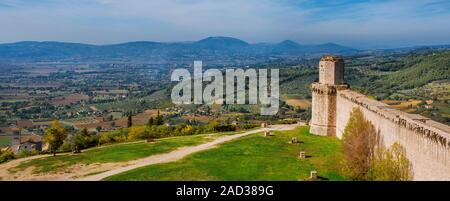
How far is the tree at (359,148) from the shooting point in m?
27.5

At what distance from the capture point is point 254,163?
30.8 m

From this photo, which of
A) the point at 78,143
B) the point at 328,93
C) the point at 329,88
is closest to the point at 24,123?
the point at 78,143

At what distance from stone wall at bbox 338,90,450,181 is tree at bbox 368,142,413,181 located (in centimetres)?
36

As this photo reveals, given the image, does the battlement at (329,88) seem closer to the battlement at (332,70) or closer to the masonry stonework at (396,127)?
the masonry stonework at (396,127)

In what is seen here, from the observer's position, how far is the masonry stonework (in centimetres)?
1988

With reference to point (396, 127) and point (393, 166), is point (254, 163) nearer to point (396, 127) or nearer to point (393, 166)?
point (396, 127)

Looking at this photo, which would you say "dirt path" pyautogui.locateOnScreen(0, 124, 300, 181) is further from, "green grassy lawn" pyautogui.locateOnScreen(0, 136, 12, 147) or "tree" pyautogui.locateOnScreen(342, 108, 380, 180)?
"green grassy lawn" pyautogui.locateOnScreen(0, 136, 12, 147)

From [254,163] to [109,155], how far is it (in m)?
11.1

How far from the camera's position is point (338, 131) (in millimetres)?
39938

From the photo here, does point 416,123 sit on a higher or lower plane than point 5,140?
higher

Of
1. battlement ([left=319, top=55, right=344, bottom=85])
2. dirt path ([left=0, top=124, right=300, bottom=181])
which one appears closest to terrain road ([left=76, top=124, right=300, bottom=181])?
dirt path ([left=0, top=124, right=300, bottom=181])

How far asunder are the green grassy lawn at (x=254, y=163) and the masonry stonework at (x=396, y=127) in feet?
8.59
